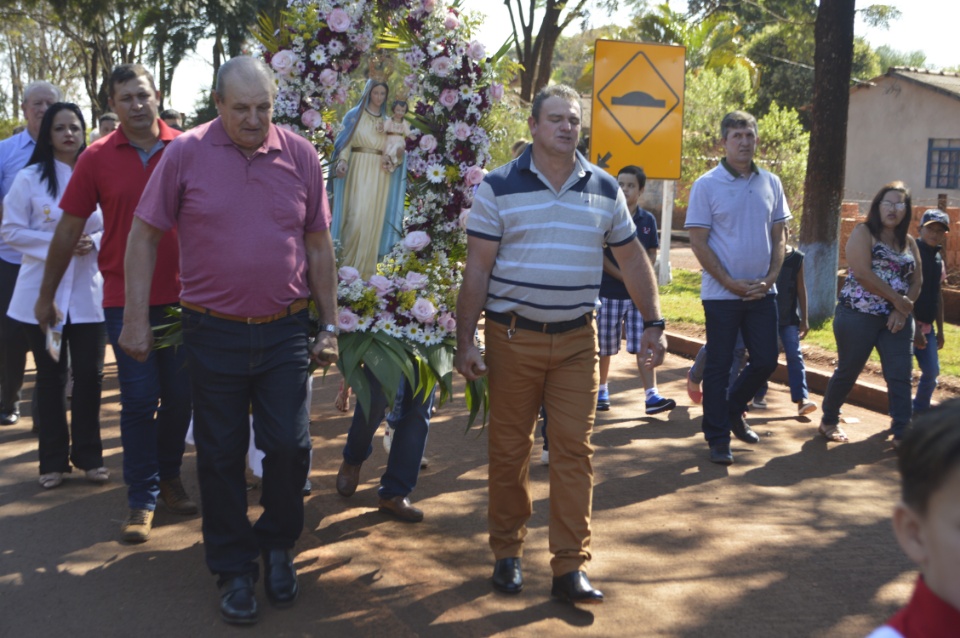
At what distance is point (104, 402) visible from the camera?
942cm

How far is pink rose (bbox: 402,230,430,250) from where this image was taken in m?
6.13

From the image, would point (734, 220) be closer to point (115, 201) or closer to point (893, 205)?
point (893, 205)

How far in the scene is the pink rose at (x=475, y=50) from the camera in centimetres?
627

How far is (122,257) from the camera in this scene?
18.9ft

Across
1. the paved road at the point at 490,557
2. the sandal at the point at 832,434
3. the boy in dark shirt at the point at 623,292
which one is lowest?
the paved road at the point at 490,557

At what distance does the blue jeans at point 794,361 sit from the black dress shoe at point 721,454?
5.37ft

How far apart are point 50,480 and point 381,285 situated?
8.22 ft

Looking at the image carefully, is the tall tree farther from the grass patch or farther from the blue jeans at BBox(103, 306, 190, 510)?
the blue jeans at BBox(103, 306, 190, 510)

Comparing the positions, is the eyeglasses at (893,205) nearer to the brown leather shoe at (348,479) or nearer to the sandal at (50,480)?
the brown leather shoe at (348,479)

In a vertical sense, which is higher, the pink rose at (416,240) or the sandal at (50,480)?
the pink rose at (416,240)

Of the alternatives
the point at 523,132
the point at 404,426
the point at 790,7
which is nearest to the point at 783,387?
the point at 404,426

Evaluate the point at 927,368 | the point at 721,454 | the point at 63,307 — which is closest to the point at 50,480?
the point at 63,307

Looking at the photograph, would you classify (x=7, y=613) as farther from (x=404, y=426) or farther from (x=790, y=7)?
(x=790, y=7)

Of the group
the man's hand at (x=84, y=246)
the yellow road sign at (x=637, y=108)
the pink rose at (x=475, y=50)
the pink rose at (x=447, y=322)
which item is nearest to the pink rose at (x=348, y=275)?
the pink rose at (x=447, y=322)
